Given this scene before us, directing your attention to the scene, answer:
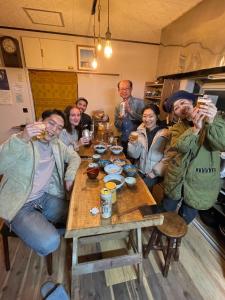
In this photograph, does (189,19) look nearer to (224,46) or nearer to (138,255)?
(224,46)

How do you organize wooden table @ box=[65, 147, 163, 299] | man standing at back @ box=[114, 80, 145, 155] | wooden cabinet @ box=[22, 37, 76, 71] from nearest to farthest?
wooden table @ box=[65, 147, 163, 299]
man standing at back @ box=[114, 80, 145, 155]
wooden cabinet @ box=[22, 37, 76, 71]

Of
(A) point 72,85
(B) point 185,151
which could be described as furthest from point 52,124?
(A) point 72,85

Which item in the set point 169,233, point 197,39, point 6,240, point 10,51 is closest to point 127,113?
point 197,39

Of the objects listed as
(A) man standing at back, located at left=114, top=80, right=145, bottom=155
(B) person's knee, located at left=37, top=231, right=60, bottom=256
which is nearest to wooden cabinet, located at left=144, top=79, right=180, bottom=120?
(A) man standing at back, located at left=114, top=80, right=145, bottom=155

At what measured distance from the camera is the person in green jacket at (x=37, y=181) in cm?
110

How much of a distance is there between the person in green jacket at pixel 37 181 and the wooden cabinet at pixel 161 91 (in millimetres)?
2096

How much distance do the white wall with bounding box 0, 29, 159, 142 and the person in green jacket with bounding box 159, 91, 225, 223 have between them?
8.12 ft

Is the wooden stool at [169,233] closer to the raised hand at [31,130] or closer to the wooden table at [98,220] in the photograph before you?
the wooden table at [98,220]

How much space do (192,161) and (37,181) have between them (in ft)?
4.25

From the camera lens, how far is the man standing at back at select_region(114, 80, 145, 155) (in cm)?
251

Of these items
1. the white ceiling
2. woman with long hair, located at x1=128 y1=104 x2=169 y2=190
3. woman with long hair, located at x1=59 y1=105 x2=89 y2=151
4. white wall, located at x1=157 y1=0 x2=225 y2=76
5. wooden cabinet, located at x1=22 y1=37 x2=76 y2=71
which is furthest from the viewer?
wooden cabinet, located at x1=22 y1=37 x2=76 y2=71

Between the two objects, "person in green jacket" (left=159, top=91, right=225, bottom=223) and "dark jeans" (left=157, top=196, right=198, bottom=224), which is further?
"dark jeans" (left=157, top=196, right=198, bottom=224)

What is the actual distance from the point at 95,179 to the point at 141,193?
0.39m

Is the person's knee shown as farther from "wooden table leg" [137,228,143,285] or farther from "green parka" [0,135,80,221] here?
A: "wooden table leg" [137,228,143,285]
